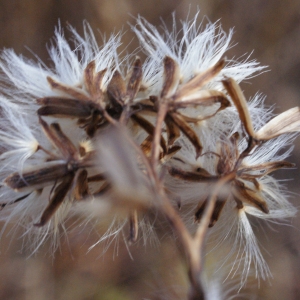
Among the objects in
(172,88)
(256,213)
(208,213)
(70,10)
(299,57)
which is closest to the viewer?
(208,213)

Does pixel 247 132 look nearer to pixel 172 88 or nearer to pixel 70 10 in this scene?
pixel 172 88

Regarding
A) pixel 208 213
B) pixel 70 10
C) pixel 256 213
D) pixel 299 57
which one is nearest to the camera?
pixel 208 213

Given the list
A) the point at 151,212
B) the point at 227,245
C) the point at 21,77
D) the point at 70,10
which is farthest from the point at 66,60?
the point at 70,10

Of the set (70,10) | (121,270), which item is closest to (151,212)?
(121,270)

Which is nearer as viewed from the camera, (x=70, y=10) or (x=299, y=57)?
(x=299, y=57)

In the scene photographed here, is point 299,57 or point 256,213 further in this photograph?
point 299,57

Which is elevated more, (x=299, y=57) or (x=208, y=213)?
(x=299, y=57)

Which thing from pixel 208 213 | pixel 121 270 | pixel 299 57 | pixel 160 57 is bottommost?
pixel 208 213

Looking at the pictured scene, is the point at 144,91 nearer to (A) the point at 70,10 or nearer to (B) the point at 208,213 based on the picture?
(B) the point at 208,213

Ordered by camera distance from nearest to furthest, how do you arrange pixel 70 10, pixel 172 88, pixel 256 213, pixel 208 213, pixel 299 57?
pixel 208 213 → pixel 172 88 → pixel 256 213 → pixel 299 57 → pixel 70 10
